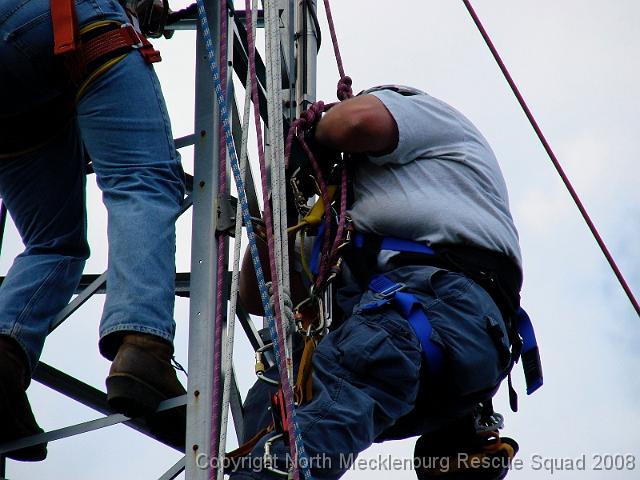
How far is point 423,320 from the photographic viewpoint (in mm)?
3666

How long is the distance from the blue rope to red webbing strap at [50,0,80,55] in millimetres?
428

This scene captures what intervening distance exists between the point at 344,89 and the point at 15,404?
1.63 metres

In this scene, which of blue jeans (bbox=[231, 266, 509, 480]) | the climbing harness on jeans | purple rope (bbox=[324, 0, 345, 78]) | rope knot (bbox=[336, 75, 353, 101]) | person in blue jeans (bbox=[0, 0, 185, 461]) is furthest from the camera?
purple rope (bbox=[324, 0, 345, 78])

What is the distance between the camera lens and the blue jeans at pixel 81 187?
11.9 feet

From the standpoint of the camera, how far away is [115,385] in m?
3.51

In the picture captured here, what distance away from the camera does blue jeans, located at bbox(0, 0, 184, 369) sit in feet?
11.9

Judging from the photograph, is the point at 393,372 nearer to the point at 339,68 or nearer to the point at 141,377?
the point at 141,377

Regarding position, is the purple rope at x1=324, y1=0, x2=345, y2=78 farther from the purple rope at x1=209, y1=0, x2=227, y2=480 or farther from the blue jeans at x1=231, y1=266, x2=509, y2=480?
the blue jeans at x1=231, y1=266, x2=509, y2=480

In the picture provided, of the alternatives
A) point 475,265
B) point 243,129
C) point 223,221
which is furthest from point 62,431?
point 475,265

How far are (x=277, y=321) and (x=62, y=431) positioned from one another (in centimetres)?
91

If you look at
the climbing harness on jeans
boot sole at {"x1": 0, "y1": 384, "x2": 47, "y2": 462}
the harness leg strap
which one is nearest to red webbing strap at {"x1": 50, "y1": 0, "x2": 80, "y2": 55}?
the climbing harness on jeans

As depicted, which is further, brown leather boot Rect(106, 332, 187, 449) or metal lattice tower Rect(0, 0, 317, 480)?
metal lattice tower Rect(0, 0, 317, 480)

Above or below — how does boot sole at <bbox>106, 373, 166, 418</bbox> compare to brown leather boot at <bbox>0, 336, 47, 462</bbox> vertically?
above

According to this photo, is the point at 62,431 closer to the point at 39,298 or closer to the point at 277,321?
the point at 39,298
